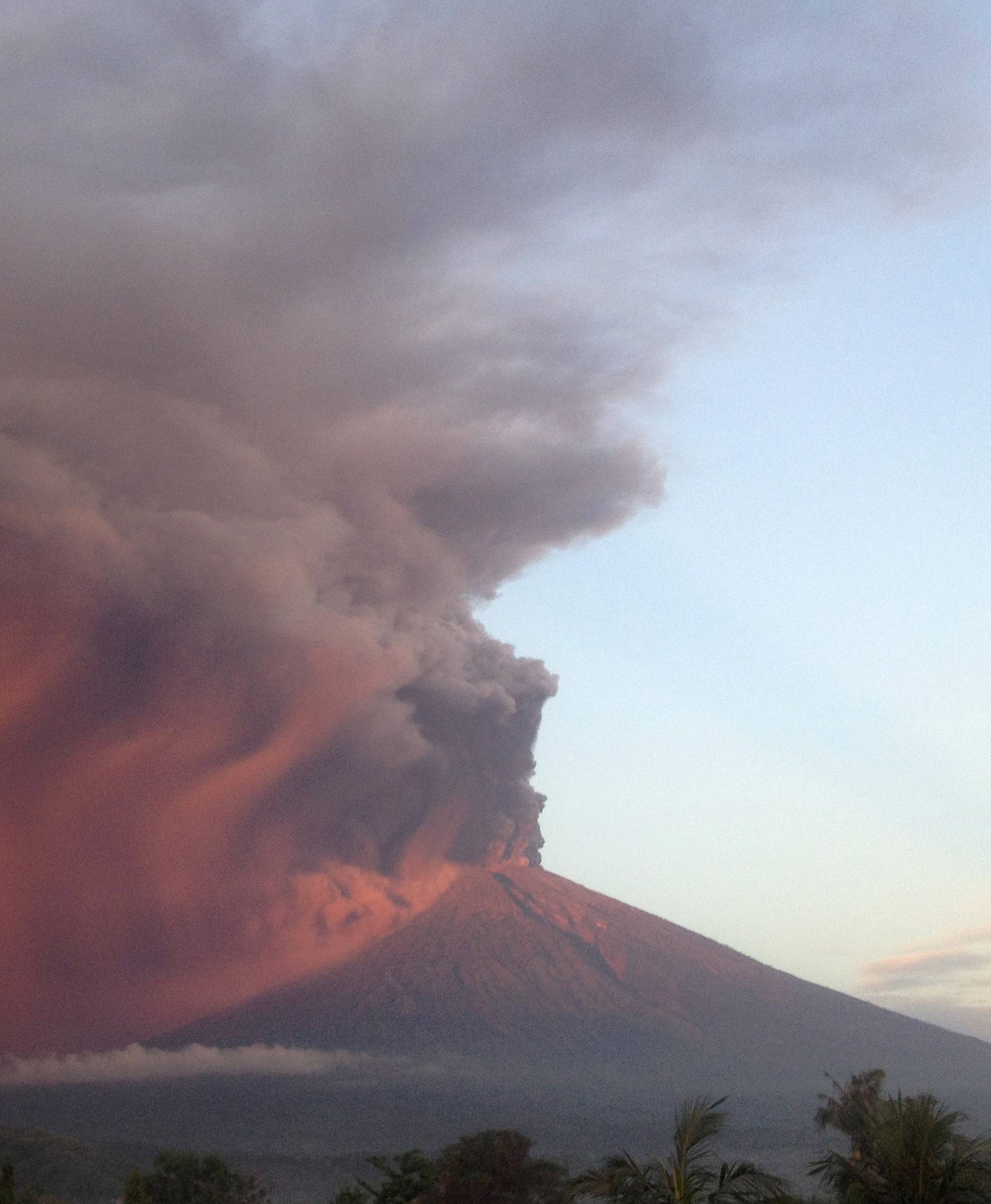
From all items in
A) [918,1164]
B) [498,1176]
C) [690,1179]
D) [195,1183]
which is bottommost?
[195,1183]

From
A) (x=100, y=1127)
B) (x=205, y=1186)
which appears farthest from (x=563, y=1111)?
(x=205, y=1186)

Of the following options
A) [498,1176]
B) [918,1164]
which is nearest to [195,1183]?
[498,1176]

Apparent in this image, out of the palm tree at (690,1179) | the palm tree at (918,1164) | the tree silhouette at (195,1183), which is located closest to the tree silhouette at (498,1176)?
the palm tree at (918,1164)

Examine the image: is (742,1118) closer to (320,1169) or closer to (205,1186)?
(320,1169)

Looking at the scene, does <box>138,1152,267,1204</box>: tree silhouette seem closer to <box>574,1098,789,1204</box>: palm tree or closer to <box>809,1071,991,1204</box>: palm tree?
<box>574,1098,789,1204</box>: palm tree

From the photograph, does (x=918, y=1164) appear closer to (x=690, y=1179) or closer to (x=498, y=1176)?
(x=690, y=1179)

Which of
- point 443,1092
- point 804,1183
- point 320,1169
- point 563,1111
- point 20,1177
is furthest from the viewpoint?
point 443,1092

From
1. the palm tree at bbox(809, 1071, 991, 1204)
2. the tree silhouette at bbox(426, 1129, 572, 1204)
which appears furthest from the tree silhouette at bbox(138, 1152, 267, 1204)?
the palm tree at bbox(809, 1071, 991, 1204)

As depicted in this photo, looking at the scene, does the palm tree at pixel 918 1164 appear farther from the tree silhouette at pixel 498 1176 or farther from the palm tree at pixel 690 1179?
A: the tree silhouette at pixel 498 1176
